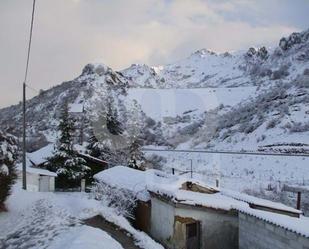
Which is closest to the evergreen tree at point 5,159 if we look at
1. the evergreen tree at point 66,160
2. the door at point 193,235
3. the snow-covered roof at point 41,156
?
the door at point 193,235

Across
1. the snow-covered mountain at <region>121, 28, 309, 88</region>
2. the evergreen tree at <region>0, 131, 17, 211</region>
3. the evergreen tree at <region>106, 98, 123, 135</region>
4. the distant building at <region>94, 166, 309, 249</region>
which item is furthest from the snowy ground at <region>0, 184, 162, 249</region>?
the snow-covered mountain at <region>121, 28, 309, 88</region>

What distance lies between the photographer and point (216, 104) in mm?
79188

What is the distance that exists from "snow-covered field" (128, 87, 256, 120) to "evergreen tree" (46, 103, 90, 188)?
43.0m

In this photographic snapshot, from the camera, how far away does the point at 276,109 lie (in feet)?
162

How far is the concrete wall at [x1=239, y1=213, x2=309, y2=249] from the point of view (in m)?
10.8

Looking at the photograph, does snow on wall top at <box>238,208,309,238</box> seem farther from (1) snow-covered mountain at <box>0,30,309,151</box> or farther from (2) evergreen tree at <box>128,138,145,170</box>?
(2) evergreen tree at <box>128,138,145,170</box>

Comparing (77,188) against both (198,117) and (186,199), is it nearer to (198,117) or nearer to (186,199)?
(186,199)

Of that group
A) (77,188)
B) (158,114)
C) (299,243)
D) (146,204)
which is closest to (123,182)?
(146,204)

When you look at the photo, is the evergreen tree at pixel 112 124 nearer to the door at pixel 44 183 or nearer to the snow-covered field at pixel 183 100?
the door at pixel 44 183

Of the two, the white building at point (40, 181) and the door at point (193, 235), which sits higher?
the door at point (193, 235)

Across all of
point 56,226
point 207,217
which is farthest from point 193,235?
point 56,226

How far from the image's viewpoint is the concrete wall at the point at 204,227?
14516 millimetres

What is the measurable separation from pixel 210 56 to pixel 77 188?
16535 centimetres

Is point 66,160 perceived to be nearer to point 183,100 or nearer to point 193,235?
point 193,235
